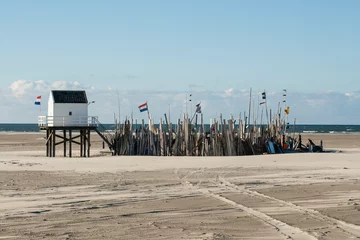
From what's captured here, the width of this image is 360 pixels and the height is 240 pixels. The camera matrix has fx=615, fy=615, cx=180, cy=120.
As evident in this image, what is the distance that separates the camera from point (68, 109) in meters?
34.3

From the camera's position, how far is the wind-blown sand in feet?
33.7

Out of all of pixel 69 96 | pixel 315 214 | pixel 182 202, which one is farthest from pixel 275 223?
pixel 69 96

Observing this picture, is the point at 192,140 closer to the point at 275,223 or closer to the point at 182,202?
the point at 182,202

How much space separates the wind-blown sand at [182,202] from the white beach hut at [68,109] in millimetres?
10882

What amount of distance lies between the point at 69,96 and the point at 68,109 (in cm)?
81

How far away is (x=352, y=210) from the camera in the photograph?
12312mm

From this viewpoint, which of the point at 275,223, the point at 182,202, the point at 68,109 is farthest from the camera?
the point at 68,109

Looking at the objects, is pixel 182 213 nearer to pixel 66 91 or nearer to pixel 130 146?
pixel 130 146

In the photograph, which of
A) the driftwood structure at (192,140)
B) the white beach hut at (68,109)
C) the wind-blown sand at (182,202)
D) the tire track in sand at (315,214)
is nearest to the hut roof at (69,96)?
the white beach hut at (68,109)

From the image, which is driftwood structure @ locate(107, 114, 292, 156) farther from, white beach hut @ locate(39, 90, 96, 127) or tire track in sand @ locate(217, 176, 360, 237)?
tire track in sand @ locate(217, 176, 360, 237)

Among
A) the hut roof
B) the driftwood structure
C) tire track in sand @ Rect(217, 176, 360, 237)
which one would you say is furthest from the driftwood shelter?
tire track in sand @ Rect(217, 176, 360, 237)

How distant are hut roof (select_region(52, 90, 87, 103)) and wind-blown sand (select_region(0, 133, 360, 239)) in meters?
11.2

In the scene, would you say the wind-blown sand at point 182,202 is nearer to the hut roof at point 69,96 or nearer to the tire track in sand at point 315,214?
the tire track in sand at point 315,214

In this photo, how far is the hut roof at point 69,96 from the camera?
113 ft
